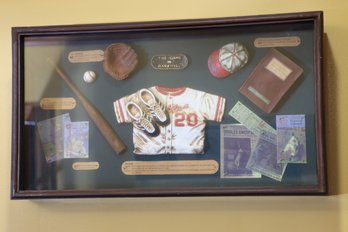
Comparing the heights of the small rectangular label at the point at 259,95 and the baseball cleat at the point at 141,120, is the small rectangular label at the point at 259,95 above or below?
above

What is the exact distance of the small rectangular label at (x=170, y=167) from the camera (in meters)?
0.71

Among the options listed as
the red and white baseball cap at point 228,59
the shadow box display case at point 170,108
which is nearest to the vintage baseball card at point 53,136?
the shadow box display case at point 170,108

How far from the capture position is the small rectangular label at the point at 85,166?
0.74 metres

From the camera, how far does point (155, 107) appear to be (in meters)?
0.73

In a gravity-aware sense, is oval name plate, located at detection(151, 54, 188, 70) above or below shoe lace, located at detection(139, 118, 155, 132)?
above

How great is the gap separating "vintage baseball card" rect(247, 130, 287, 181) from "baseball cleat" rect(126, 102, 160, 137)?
0.15m

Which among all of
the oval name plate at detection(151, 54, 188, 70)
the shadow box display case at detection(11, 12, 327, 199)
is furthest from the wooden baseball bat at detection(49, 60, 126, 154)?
the oval name plate at detection(151, 54, 188, 70)

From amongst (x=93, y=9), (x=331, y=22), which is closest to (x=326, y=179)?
(x=331, y=22)

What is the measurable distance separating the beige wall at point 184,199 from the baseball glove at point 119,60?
0.18 feet

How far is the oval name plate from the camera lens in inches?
28.9

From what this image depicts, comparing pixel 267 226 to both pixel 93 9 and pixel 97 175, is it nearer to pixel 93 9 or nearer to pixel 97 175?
pixel 97 175

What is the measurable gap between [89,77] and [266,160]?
11.6 inches

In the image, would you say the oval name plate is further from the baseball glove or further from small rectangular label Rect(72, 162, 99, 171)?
small rectangular label Rect(72, 162, 99, 171)

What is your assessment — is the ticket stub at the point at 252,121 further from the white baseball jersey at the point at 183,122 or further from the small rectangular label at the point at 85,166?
the small rectangular label at the point at 85,166
